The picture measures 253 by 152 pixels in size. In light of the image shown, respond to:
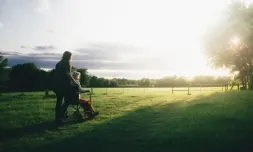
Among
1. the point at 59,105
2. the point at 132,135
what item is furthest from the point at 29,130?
the point at 132,135

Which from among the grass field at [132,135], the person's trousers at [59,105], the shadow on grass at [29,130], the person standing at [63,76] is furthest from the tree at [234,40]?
the person's trousers at [59,105]

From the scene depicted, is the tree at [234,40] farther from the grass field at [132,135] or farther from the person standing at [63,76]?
the person standing at [63,76]

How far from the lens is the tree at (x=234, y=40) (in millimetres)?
44781

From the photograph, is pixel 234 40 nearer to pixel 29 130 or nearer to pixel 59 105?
pixel 59 105

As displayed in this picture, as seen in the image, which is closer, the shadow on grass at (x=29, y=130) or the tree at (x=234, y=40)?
the shadow on grass at (x=29, y=130)

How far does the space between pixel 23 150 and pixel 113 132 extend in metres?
3.59

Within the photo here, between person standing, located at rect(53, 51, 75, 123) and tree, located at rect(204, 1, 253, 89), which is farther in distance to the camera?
tree, located at rect(204, 1, 253, 89)

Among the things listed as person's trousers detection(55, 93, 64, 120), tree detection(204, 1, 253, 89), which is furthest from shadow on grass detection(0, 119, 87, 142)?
tree detection(204, 1, 253, 89)

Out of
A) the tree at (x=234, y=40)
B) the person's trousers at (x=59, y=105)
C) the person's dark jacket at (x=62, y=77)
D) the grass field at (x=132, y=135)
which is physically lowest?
the grass field at (x=132, y=135)

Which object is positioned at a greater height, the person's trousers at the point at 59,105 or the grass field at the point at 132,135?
the person's trousers at the point at 59,105

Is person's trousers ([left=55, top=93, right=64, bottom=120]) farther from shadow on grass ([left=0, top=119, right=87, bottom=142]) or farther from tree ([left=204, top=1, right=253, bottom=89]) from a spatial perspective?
tree ([left=204, top=1, right=253, bottom=89])

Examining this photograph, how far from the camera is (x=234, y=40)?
47.1 meters

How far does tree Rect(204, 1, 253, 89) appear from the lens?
44781mm

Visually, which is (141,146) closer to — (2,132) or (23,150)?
(23,150)
